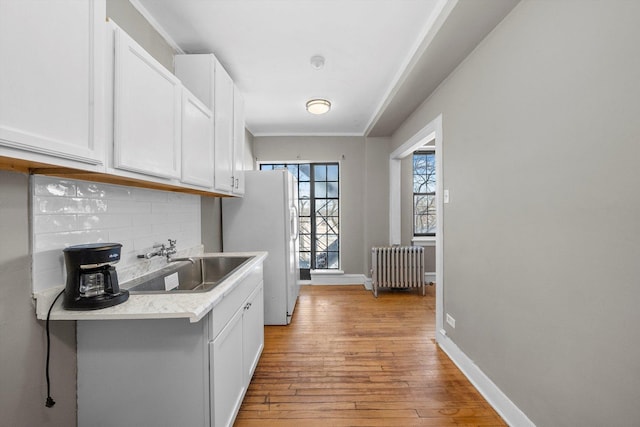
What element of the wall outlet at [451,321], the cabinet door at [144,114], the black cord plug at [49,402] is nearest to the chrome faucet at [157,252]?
the cabinet door at [144,114]

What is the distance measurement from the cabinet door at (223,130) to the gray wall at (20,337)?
1202 millimetres

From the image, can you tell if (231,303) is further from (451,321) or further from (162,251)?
(451,321)

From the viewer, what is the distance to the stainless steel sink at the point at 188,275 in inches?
65.3

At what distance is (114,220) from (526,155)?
2.43 meters

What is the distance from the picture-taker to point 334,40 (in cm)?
217

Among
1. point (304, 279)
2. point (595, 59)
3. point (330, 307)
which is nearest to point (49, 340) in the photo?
point (595, 59)

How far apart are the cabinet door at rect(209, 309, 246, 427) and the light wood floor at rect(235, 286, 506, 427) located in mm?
244

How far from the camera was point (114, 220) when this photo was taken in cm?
153

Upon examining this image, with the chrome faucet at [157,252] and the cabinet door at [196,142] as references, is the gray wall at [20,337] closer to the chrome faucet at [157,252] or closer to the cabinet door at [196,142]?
the chrome faucet at [157,252]

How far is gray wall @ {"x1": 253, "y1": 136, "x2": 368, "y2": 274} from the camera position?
467 cm

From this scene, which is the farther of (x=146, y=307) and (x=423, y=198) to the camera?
(x=423, y=198)

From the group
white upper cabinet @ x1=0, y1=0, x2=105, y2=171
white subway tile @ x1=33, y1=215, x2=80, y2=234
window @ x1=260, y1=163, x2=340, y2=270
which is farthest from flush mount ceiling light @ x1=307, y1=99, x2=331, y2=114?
white subway tile @ x1=33, y1=215, x2=80, y2=234

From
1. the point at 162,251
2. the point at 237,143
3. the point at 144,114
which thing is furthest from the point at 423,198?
the point at 144,114

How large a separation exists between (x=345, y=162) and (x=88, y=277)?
13.3ft
